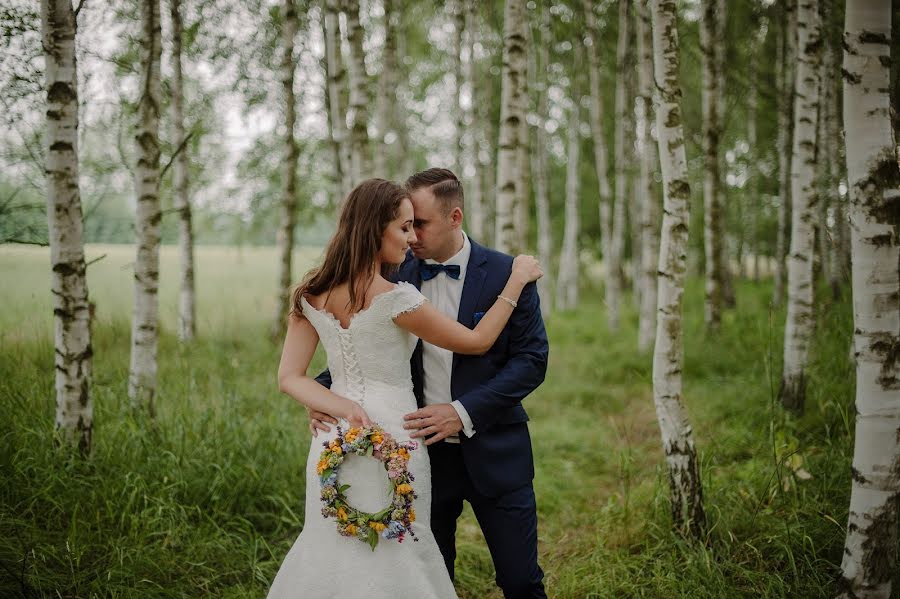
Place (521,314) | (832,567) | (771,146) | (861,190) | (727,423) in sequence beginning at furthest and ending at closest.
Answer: (771,146) → (727,423) → (832,567) → (521,314) → (861,190)

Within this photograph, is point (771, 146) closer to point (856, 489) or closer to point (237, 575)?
point (856, 489)

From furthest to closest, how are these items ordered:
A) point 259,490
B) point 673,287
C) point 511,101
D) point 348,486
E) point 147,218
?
point 511,101
point 147,218
point 259,490
point 673,287
point 348,486

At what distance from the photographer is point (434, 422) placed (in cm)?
243

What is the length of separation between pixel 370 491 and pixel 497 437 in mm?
649

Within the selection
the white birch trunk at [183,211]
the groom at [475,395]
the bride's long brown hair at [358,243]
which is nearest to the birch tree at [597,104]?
the white birch trunk at [183,211]

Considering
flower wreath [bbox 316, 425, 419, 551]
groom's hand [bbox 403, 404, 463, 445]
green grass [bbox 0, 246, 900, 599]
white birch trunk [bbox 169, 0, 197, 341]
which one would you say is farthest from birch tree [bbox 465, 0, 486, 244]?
flower wreath [bbox 316, 425, 419, 551]

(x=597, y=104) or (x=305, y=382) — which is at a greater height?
(x=597, y=104)

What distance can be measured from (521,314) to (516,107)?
333 centimetres

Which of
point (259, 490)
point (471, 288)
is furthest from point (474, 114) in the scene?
point (471, 288)

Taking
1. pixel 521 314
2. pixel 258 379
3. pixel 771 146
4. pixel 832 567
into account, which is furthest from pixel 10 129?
pixel 771 146

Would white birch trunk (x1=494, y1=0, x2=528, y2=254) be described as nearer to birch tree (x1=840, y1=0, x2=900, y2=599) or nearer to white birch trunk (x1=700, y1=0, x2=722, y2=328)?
birch tree (x1=840, y1=0, x2=900, y2=599)

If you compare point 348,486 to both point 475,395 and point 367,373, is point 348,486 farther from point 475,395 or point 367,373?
point 475,395

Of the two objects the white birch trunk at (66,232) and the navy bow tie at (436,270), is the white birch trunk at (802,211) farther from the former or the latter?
the white birch trunk at (66,232)

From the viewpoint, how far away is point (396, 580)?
2.26m
